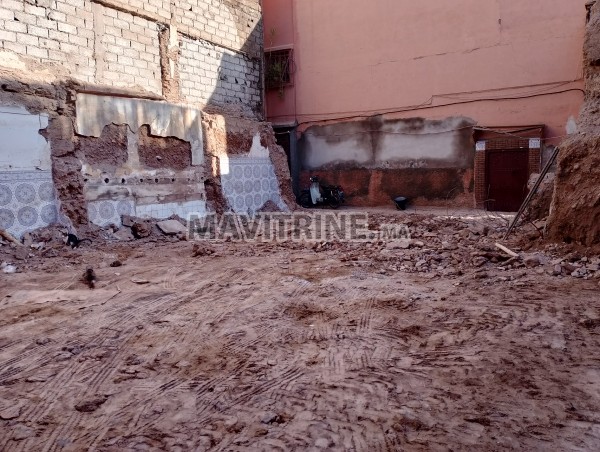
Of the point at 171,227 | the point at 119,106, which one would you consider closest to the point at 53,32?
the point at 119,106

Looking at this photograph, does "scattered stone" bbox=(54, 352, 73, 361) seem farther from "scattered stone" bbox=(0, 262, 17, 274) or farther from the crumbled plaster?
the crumbled plaster

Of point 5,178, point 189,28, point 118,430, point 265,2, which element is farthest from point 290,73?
point 118,430

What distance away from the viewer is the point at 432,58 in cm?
1338

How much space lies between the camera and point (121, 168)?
27.6 ft

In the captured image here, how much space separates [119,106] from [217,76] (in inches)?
164

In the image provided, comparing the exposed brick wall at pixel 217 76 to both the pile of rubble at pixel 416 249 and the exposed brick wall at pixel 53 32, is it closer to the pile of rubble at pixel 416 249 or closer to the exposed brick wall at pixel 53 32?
the exposed brick wall at pixel 53 32

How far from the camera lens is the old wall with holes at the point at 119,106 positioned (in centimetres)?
721

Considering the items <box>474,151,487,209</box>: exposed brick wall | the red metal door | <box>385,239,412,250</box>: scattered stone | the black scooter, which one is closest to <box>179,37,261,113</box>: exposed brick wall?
the black scooter

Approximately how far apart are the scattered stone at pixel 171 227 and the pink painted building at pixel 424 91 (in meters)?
7.03

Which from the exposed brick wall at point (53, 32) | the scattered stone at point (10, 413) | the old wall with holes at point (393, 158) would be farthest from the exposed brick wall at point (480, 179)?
the scattered stone at point (10, 413)

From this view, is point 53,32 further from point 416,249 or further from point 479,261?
point 479,261

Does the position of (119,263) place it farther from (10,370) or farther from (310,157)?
(310,157)

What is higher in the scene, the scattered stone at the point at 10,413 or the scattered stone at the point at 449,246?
the scattered stone at the point at 449,246

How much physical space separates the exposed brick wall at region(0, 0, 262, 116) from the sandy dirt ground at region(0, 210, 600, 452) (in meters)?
4.45
